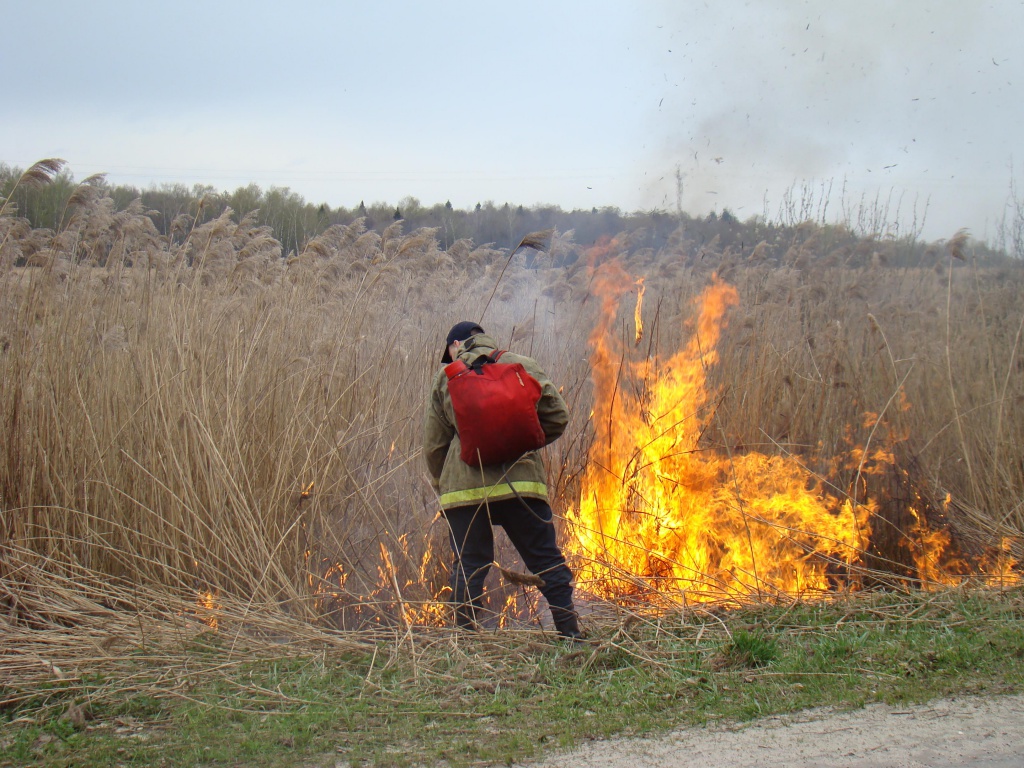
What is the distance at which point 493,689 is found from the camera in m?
4.12

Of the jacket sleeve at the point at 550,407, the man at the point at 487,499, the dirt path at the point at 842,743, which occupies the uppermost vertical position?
the jacket sleeve at the point at 550,407

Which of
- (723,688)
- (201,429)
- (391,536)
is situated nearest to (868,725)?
(723,688)

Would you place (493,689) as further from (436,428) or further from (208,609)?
(208,609)

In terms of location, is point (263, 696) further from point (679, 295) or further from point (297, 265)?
point (679, 295)

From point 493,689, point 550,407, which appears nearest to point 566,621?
point 493,689

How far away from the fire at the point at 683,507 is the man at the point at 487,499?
3.52 ft

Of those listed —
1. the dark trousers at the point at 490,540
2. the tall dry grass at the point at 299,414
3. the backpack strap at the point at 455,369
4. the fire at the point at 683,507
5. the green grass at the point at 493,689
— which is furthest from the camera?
the fire at the point at 683,507

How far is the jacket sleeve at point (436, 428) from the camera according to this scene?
521 cm

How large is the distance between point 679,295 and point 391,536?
416 centimetres

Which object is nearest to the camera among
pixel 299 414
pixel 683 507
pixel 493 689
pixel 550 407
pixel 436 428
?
pixel 493 689

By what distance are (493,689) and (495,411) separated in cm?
143

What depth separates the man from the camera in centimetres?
499

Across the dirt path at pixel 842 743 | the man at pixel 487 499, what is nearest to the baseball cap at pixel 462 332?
the man at pixel 487 499

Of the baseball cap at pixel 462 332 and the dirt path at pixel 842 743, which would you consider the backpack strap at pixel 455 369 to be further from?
the dirt path at pixel 842 743
